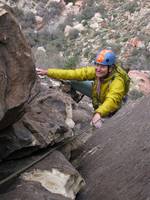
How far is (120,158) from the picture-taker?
6223 mm

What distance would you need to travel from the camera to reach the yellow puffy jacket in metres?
6.86

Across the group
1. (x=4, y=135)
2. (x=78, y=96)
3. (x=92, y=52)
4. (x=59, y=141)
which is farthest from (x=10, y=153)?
(x=92, y=52)

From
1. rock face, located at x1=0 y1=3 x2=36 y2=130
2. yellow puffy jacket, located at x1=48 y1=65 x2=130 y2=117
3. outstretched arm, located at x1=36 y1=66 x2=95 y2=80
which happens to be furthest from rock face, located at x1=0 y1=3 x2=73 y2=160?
outstretched arm, located at x1=36 y1=66 x2=95 y2=80

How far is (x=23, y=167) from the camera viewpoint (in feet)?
17.5

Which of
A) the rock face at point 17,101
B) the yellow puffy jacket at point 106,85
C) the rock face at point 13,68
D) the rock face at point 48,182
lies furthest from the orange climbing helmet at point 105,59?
the rock face at point 13,68

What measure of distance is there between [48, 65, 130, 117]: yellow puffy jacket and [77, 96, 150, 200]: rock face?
1.04 feet

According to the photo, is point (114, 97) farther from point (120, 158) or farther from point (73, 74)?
point (120, 158)

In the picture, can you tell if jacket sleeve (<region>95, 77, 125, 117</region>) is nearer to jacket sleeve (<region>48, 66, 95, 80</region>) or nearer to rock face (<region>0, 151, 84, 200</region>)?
jacket sleeve (<region>48, 66, 95, 80</region>)

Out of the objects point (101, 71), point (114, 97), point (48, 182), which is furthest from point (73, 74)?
point (48, 182)

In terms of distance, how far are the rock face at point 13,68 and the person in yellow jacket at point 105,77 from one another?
6.33 feet

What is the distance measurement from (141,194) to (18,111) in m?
1.39

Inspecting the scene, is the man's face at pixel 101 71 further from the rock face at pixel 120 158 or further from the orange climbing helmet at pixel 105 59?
the rock face at pixel 120 158

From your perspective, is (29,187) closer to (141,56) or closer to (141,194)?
(141,194)

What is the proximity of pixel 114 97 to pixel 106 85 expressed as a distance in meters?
0.32
